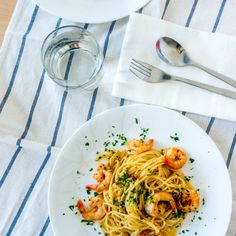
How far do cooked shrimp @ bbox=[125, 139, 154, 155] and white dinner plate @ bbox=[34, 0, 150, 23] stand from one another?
0.26 meters

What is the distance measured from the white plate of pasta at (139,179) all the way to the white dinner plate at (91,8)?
0.65ft

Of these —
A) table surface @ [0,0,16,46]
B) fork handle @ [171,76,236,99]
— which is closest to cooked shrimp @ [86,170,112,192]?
fork handle @ [171,76,236,99]

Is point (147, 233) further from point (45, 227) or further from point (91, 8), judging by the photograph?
point (91, 8)

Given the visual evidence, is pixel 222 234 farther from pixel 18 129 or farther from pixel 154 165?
pixel 18 129

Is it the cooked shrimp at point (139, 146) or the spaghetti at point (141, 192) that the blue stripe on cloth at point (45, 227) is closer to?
the spaghetti at point (141, 192)

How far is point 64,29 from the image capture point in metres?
1.13

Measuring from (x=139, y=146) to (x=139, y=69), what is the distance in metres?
0.16

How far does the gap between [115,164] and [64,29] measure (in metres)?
0.31

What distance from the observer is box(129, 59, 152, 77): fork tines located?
3.56ft

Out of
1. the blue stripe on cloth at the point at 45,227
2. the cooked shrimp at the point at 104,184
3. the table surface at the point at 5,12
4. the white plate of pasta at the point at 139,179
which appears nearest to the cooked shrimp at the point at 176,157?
the white plate of pasta at the point at 139,179

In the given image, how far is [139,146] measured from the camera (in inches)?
41.2

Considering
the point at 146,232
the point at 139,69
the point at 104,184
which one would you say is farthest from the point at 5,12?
the point at 146,232

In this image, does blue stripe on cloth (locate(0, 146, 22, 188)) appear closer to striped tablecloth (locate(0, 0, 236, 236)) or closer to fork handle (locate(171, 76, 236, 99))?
striped tablecloth (locate(0, 0, 236, 236))

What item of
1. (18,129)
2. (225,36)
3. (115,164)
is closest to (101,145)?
(115,164)
